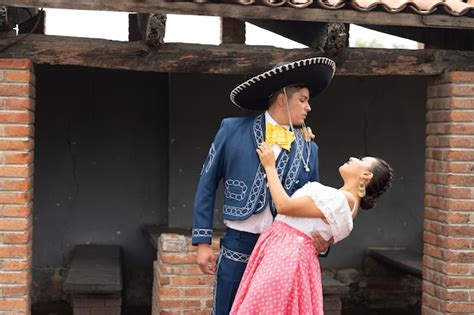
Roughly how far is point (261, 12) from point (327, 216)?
177cm

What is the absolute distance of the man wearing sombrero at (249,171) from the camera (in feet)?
15.0

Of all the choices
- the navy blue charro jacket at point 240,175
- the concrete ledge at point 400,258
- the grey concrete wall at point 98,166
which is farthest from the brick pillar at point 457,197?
the grey concrete wall at point 98,166

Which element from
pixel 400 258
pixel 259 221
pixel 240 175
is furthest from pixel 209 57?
pixel 400 258

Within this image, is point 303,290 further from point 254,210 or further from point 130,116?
point 130,116

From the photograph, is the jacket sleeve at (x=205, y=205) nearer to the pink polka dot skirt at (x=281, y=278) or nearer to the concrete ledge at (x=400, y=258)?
the pink polka dot skirt at (x=281, y=278)

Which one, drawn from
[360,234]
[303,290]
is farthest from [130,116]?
[303,290]

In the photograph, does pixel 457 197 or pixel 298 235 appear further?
pixel 457 197

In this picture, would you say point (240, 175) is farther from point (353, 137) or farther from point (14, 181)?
point (353, 137)

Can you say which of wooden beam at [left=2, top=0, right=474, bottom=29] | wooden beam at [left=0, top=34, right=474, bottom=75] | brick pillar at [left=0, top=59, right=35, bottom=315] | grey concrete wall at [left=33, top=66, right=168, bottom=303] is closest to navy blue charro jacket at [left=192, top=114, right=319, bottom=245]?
wooden beam at [left=2, top=0, right=474, bottom=29]

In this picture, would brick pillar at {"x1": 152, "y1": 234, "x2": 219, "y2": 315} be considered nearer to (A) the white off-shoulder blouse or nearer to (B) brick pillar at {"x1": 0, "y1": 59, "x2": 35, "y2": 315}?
(B) brick pillar at {"x1": 0, "y1": 59, "x2": 35, "y2": 315}

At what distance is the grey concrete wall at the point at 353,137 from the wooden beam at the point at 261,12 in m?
2.52

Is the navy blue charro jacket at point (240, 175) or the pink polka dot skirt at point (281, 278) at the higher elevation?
the navy blue charro jacket at point (240, 175)

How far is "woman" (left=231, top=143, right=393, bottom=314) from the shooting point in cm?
423

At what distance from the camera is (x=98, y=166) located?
8.37 m
